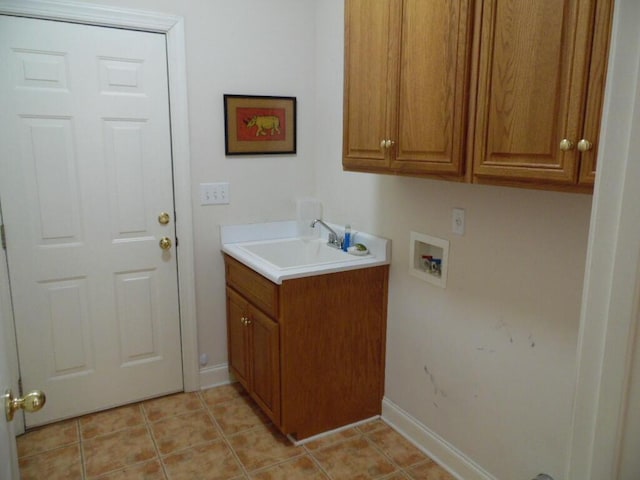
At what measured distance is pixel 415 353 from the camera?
2.39 metres

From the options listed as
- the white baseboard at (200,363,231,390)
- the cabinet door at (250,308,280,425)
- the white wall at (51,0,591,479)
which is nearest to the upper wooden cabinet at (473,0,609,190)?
the white wall at (51,0,591,479)

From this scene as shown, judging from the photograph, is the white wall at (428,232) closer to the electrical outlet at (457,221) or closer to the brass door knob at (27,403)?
the electrical outlet at (457,221)

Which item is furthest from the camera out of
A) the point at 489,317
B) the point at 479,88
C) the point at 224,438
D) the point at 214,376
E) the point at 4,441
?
the point at 214,376

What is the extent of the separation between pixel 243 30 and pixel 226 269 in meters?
1.37

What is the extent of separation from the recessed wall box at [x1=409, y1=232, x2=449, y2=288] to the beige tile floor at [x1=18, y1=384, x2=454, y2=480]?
867 millimetres

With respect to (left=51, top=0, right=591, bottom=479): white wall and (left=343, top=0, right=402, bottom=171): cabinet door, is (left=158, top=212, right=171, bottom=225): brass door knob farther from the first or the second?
(left=343, top=0, right=402, bottom=171): cabinet door

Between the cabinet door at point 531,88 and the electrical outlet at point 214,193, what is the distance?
163cm

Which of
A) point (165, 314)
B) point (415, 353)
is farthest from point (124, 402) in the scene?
point (415, 353)

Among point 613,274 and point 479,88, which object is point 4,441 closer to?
point 613,274

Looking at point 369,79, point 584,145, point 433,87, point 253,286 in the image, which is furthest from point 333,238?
point 584,145

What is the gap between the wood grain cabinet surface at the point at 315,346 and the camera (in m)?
2.31

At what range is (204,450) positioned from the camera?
7.82 ft

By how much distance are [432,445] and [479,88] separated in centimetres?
165

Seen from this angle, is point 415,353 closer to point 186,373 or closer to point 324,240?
point 324,240
